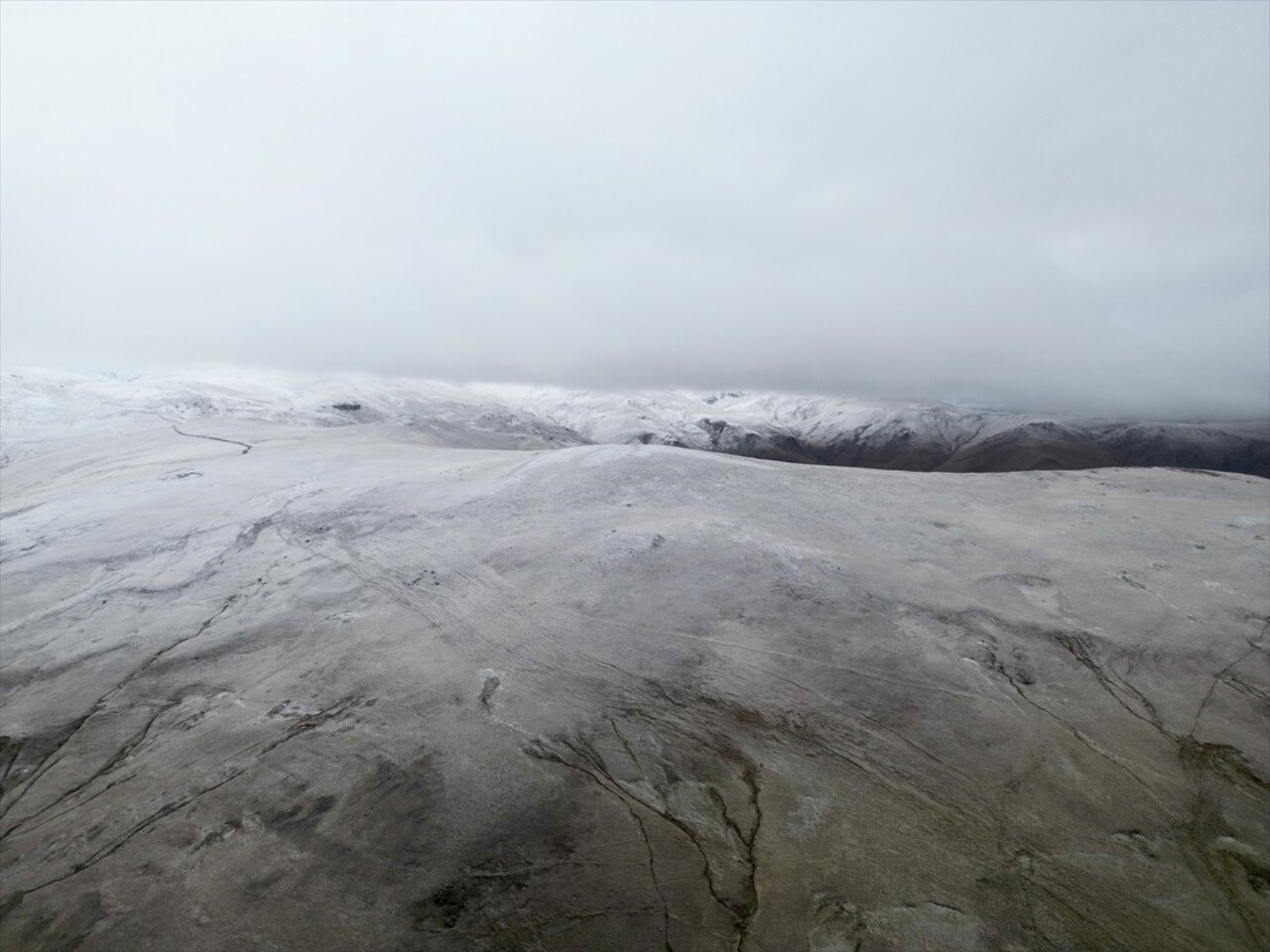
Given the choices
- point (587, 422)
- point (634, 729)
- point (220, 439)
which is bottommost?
point (587, 422)

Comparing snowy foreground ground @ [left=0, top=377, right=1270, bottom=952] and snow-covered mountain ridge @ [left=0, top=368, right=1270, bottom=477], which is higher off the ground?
snowy foreground ground @ [left=0, top=377, right=1270, bottom=952]

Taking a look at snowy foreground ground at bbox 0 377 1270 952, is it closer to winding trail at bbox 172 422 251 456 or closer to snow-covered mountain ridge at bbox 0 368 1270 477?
winding trail at bbox 172 422 251 456

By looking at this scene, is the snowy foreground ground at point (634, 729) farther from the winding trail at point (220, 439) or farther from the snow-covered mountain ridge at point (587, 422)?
the snow-covered mountain ridge at point (587, 422)

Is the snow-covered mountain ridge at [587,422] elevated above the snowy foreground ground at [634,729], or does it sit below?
below

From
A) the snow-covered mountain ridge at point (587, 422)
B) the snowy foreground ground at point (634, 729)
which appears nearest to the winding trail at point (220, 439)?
the snowy foreground ground at point (634, 729)

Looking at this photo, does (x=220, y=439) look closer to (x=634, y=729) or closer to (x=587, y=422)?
(x=634, y=729)

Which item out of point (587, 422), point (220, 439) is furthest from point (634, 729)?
point (587, 422)

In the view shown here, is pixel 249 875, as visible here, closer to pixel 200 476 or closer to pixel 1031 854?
pixel 1031 854

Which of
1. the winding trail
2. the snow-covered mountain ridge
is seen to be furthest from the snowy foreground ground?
the snow-covered mountain ridge
